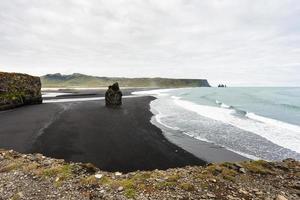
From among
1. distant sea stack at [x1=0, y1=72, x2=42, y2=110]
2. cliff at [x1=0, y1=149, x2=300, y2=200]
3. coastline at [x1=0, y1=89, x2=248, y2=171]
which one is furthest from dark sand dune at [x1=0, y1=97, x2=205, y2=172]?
distant sea stack at [x1=0, y1=72, x2=42, y2=110]

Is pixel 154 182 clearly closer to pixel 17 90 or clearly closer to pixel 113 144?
pixel 113 144

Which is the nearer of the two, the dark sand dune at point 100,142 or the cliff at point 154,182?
the cliff at point 154,182

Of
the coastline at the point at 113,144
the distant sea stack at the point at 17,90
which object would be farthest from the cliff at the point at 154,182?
the distant sea stack at the point at 17,90

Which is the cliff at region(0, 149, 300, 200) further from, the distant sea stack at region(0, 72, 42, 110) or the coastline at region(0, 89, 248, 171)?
the distant sea stack at region(0, 72, 42, 110)

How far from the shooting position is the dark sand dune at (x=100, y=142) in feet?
52.8

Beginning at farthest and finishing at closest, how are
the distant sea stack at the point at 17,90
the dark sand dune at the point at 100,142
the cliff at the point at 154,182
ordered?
the distant sea stack at the point at 17,90 → the dark sand dune at the point at 100,142 → the cliff at the point at 154,182

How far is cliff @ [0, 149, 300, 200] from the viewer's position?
956 cm

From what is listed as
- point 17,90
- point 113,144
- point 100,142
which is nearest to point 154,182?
point 113,144

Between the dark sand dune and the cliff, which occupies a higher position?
the cliff

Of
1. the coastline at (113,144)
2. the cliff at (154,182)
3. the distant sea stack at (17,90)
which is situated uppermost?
the distant sea stack at (17,90)

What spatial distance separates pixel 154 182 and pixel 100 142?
10500mm

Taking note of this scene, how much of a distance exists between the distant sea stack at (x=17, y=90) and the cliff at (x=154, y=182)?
32321 mm

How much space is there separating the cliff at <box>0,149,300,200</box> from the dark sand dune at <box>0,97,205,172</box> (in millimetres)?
3566

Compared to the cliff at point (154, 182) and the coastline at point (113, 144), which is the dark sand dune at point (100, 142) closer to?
→ the coastline at point (113, 144)
